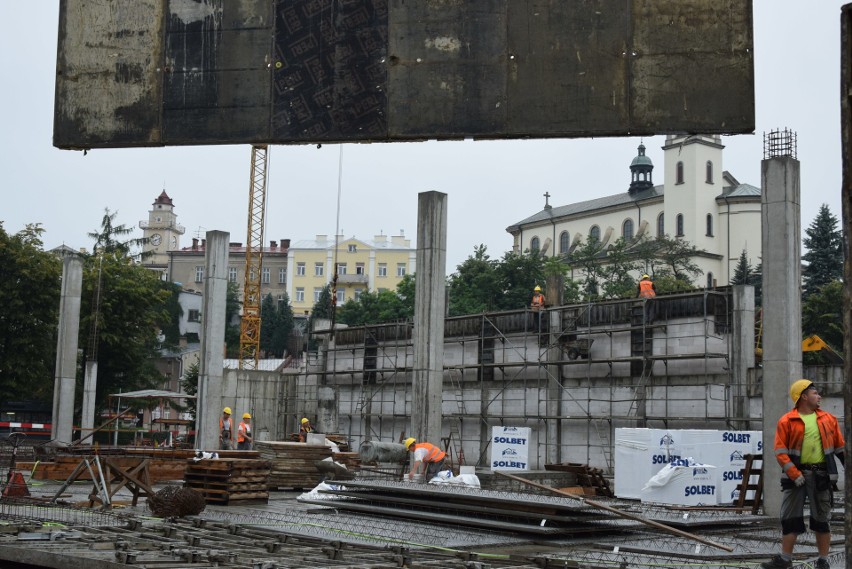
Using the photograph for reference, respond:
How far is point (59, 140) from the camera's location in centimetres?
918

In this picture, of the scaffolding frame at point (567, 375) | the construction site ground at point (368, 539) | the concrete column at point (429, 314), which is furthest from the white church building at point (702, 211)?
the construction site ground at point (368, 539)

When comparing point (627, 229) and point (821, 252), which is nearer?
point (821, 252)

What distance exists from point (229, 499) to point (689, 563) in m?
9.10

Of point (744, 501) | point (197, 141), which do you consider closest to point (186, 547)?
point (197, 141)

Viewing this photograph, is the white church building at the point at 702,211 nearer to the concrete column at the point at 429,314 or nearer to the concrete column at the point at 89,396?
the concrete column at the point at 89,396

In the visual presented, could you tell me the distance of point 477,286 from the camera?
263 feet

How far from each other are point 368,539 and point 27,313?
41156mm

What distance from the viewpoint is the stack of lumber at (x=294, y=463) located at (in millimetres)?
21562

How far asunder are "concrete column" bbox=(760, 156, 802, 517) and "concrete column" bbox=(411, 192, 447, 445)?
8196mm

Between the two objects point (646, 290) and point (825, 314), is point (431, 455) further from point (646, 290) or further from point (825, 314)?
point (825, 314)

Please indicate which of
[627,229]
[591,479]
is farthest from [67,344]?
[627,229]

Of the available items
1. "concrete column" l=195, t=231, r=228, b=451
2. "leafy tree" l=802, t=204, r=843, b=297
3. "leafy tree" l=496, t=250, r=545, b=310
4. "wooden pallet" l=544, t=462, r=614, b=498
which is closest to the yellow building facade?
"leafy tree" l=496, t=250, r=545, b=310

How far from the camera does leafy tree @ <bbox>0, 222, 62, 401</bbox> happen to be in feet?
157

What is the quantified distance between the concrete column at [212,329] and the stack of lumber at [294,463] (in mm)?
6599
